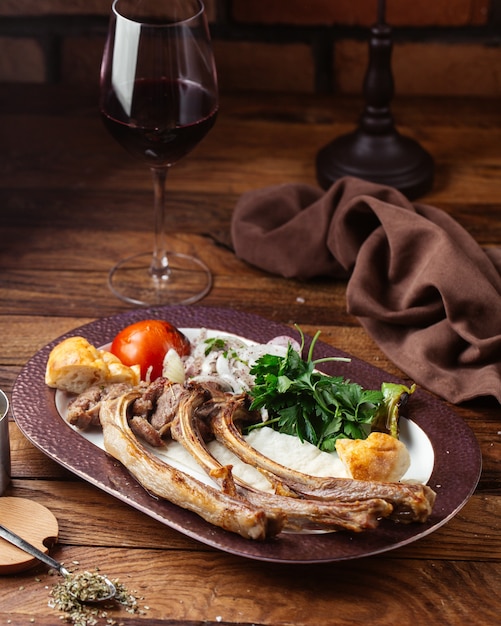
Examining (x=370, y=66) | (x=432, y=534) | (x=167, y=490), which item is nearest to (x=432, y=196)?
(x=370, y=66)

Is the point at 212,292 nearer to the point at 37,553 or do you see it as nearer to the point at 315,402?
the point at 315,402

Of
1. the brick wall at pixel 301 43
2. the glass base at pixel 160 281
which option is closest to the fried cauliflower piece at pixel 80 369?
the glass base at pixel 160 281

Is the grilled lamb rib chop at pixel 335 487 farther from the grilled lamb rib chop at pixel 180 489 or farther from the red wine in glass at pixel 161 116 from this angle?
the red wine in glass at pixel 161 116

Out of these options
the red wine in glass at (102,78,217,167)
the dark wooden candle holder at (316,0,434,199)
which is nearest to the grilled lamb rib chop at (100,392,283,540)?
the red wine in glass at (102,78,217,167)

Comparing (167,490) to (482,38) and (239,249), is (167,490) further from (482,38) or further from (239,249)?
(482,38)

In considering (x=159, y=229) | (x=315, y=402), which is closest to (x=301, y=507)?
(x=315, y=402)
